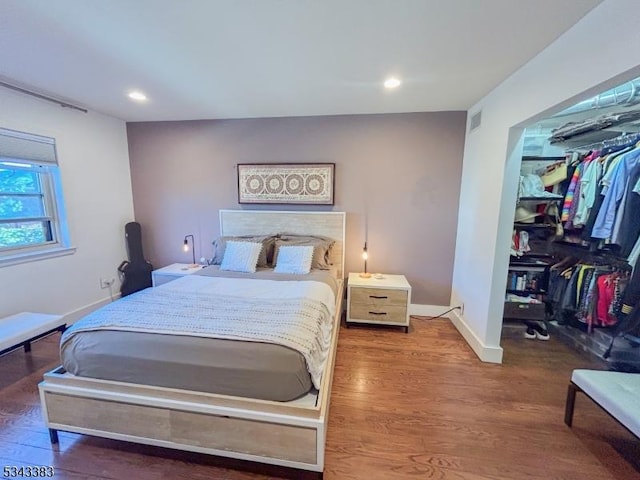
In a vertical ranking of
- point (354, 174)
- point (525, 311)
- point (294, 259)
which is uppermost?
point (354, 174)

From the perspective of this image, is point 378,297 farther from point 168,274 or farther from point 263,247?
point 168,274

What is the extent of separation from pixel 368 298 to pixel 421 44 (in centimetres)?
222


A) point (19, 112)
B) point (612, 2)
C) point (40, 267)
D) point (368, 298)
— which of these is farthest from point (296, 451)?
point (19, 112)

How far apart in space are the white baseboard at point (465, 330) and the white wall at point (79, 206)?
3810 millimetres

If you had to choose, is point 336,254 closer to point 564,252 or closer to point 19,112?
point 564,252

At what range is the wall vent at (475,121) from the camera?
268 cm

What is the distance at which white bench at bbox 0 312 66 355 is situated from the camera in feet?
6.92

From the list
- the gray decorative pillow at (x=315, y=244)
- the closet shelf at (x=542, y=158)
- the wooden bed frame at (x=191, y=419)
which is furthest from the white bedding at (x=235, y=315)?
the closet shelf at (x=542, y=158)

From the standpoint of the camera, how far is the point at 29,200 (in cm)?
278

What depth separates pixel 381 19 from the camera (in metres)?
1.50

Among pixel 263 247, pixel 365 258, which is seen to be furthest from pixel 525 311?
pixel 263 247

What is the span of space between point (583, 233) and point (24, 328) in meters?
4.78

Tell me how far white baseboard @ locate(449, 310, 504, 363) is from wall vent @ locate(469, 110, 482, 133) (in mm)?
1956

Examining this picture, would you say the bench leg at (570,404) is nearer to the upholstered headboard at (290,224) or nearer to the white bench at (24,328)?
the upholstered headboard at (290,224)
